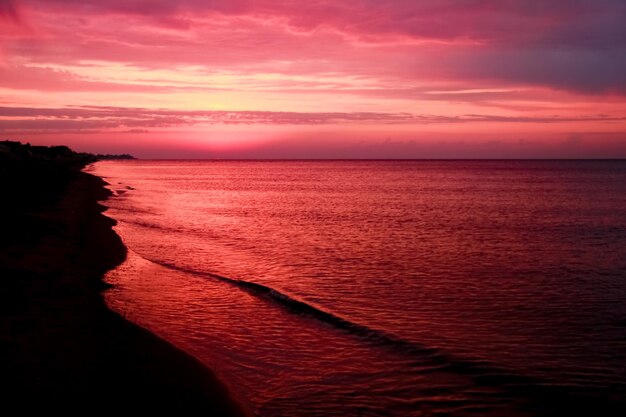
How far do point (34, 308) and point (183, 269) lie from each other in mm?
8866

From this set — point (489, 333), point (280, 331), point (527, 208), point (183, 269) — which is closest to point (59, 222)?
point (183, 269)

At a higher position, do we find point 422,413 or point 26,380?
point 26,380

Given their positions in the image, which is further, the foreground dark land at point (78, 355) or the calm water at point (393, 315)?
the calm water at point (393, 315)

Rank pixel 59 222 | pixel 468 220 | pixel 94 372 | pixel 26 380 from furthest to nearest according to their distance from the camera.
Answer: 1. pixel 468 220
2. pixel 59 222
3. pixel 94 372
4. pixel 26 380

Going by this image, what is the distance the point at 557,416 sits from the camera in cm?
943

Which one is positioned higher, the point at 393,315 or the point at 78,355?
the point at 78,355

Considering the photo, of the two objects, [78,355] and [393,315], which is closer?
[78,355]

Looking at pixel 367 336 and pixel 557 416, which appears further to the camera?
pixel 367 336

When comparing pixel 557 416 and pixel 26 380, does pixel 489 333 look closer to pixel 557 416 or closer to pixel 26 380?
pixel 557 416

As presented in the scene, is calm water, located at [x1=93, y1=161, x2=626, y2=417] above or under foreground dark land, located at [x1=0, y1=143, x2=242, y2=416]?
under

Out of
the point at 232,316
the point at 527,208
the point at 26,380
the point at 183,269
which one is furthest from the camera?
the point at 527,208

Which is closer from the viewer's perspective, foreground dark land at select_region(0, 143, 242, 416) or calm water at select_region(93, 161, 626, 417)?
foreground dark land at select_region(0, 143, 242, 416)

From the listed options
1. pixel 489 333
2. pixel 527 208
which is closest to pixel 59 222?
pixel 489 333

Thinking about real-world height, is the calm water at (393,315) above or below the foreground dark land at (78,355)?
below
